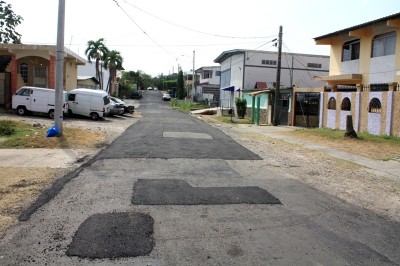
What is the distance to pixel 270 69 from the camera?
4412 centimetres

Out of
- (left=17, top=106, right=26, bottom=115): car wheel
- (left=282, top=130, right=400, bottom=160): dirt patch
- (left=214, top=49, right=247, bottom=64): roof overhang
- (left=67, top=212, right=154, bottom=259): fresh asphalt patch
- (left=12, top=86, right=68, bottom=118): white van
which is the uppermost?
(left=214, top=49, right=247, bottom=64): roof overhang

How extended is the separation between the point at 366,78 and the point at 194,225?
2222 cm

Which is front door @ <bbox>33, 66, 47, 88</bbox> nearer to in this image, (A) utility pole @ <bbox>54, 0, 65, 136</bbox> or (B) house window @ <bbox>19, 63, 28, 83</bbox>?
(B) house window @ <bbox>19, 63, 28, 83</bbox>

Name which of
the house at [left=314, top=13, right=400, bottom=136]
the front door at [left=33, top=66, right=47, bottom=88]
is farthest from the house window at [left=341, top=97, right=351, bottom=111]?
the front door at [left=33, top=66, right=47, bottom=88]

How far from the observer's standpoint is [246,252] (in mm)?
4910

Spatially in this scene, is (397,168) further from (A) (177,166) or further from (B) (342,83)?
(B) (342,83)

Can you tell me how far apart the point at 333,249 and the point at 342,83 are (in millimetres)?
24533

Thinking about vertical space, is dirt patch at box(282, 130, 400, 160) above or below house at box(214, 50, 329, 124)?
below

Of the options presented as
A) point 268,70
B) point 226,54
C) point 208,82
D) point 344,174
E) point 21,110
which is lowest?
point 344,174

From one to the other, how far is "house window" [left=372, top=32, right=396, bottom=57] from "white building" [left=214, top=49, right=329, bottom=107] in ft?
57.4

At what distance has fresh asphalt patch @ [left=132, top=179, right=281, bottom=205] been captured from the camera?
7.12m

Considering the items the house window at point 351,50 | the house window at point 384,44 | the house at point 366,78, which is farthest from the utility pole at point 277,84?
the house window at point 384,44

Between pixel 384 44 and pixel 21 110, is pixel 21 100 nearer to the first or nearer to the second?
pixel 21 110

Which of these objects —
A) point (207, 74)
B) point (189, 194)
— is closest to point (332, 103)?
point (189, 194)
